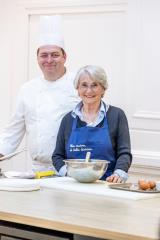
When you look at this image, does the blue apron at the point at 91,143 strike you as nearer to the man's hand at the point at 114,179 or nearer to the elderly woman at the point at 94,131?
the elderly woman at the point at 94,131

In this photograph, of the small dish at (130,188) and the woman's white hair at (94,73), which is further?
the woman's white hair at (94,73)

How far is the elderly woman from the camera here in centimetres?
233

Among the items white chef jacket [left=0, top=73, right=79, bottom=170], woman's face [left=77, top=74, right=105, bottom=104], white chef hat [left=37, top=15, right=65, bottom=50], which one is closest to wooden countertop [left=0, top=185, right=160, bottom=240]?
woman's face [left=77, top=74, right=105, bottom=104]

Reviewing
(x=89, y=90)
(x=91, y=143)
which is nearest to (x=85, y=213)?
(x=91, y=143)

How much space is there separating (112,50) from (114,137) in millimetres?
848

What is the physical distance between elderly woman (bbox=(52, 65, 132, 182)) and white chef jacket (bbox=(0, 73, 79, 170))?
9.8 inches

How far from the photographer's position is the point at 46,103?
108 inches

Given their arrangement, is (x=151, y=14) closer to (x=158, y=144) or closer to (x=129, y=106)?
(x=129, y=106)

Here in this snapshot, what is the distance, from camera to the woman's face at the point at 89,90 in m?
2.40

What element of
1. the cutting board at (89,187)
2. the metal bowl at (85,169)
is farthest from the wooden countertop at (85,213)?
the metal bowl at (85,169)

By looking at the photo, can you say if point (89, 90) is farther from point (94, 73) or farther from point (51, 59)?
point (51, 59)

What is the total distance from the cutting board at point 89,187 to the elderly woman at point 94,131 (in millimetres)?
186

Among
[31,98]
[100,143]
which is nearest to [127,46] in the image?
[31,98]

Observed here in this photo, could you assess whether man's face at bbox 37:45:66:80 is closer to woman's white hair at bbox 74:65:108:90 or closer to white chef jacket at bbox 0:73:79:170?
white chef jacket at bbox 0:73:79:170
